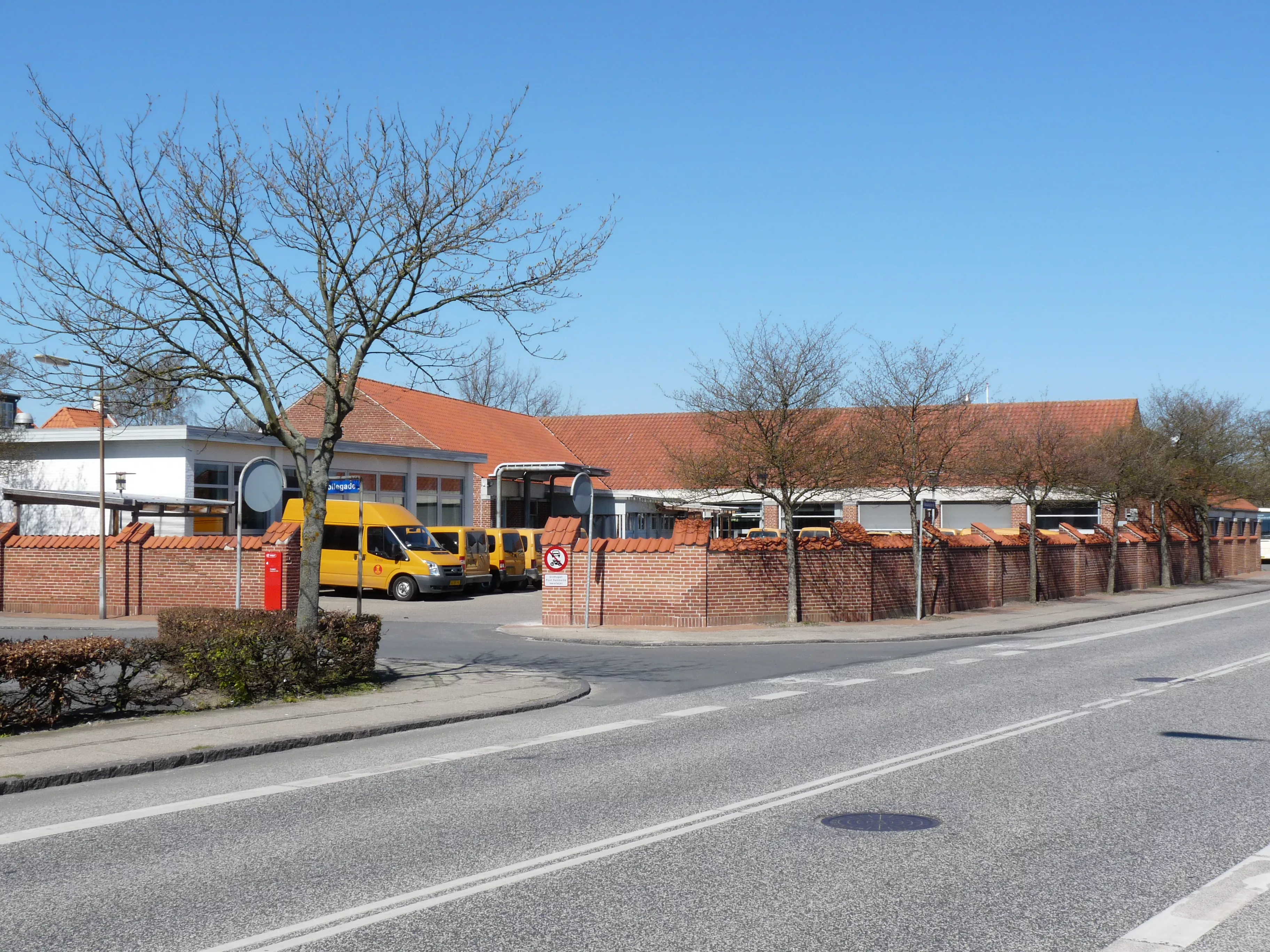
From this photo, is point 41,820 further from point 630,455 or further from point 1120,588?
point 630,455

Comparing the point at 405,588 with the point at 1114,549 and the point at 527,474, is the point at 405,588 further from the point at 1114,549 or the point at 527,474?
the point at 1114,549

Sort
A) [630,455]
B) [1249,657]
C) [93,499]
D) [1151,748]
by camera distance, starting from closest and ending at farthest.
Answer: [1151,748], [1249,657], [93,499], [630,455]

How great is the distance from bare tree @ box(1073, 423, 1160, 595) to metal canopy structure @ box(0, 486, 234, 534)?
23.7 metres

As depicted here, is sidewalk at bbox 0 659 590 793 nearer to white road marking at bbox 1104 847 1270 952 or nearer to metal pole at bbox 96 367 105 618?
white road marking at bbox 1104 847 1270 952

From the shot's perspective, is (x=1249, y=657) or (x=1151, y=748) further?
(x=1249, y=657)

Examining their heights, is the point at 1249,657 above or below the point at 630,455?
below

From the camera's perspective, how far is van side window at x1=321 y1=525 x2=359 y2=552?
31.9 m

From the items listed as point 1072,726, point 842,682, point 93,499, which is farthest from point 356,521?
point 1072,726

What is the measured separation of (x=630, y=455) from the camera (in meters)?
58.8

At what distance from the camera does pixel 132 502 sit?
28.6 meters

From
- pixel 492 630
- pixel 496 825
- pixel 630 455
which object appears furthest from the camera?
pixel 630 455

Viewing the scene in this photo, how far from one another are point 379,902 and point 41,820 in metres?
3.37

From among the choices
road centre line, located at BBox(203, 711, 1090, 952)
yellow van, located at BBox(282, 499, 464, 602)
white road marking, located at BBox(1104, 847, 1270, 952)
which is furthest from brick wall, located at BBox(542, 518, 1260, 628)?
white road marking, located at BBox(1104, 847, 1270, 952)

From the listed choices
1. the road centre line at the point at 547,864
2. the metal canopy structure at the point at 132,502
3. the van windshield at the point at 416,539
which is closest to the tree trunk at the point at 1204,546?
the van windshield at the point at 416,539
